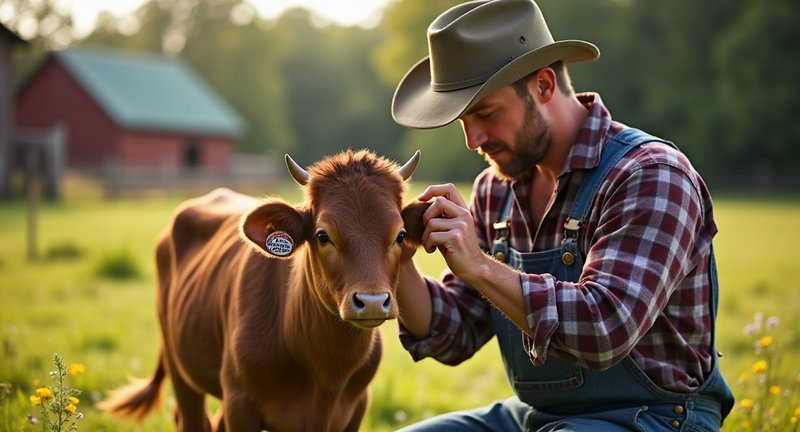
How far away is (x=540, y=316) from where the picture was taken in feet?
10.6

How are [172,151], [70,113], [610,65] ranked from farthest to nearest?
[610,65] → [172,151] → [70,113]

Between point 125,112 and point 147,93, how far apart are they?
323 cm

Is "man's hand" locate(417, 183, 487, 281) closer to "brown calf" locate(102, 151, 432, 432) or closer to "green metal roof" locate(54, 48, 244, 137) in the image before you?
"brown calf" locate(102, 151, 432, 432)

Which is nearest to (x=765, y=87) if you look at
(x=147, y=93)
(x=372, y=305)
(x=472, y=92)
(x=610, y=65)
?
(x=610, y=65)

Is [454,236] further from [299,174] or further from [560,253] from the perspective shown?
[299,174]

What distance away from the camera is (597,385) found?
3.69 m

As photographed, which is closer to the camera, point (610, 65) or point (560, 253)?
point (560, 253)

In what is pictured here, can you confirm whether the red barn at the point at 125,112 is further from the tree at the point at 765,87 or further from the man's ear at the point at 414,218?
the man's ear at the point at 414,218

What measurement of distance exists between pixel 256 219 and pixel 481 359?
5.34m

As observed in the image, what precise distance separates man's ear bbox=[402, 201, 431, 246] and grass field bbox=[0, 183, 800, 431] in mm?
2114

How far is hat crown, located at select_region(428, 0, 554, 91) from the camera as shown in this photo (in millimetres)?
3869

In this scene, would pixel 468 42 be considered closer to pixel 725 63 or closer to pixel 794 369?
pixel 794 369

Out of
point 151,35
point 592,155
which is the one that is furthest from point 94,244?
point 151,35

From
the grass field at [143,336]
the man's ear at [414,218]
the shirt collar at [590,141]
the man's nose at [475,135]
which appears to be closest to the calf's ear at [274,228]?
the man's ear at [414,218]
